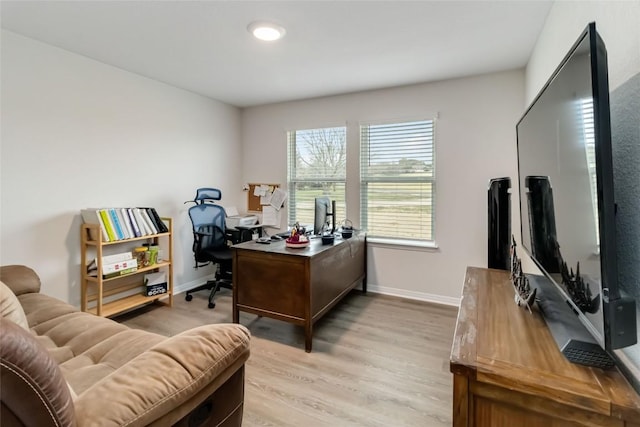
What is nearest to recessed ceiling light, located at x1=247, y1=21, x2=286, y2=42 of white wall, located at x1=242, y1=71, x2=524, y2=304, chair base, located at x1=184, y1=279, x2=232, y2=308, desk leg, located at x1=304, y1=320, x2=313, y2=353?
white wall, located at x1=242, y1=71, x2=524, y2=304

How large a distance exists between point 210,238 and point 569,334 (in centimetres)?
343

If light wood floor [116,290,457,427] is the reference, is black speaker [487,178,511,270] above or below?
above

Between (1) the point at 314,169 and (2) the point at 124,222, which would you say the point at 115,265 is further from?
(1) the point at 314,169

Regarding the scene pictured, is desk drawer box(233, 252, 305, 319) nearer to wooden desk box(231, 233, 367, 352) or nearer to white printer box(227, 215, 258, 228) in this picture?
wooden desk box(231, 233, 367, 352)

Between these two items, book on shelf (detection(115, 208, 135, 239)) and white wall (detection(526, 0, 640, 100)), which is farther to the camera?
book on shelf (detection(115, 208, 135, 239))

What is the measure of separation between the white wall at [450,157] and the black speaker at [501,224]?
4.18 ft

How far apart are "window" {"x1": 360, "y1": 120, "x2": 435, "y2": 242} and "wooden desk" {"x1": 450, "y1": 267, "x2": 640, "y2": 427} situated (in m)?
2.49

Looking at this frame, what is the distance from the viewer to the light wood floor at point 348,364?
175 centimetres

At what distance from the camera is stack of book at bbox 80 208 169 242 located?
2.72 meters

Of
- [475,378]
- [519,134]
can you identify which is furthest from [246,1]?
[475,378]

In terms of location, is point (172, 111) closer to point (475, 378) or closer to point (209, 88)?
point (209, 88)

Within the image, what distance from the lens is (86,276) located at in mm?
2732

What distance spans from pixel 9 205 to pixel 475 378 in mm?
3222

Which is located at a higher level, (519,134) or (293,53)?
(293,53)
